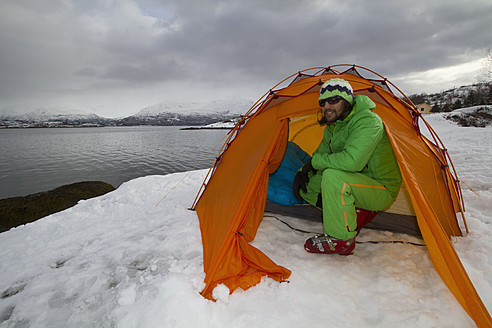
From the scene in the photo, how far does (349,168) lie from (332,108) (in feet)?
2.64

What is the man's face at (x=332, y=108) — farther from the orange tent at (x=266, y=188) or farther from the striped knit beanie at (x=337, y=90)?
the orange tent at (x=266, y=188)

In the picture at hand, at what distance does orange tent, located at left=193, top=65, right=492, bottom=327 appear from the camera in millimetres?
2113

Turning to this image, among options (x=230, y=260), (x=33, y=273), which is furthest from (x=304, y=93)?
(x=33, y=273)

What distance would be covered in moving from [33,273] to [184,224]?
1.94m

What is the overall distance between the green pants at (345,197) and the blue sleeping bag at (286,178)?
1423 millimetres

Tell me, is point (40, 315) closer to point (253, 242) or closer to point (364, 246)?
point (253, 242)

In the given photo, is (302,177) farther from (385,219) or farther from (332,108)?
(385,219)

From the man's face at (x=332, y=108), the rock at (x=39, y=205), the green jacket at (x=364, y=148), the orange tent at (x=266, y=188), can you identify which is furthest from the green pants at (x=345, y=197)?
the rock at (x=39, y=205)

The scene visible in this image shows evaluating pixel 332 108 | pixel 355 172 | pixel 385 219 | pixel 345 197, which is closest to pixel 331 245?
pixel 345 197

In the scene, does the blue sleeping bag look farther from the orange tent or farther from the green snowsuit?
the green snowsuit

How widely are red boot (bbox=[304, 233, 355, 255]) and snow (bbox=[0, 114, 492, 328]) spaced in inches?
4.6

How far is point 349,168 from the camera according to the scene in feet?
8.54

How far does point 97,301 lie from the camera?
2.24m

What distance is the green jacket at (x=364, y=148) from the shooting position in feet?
8.37
